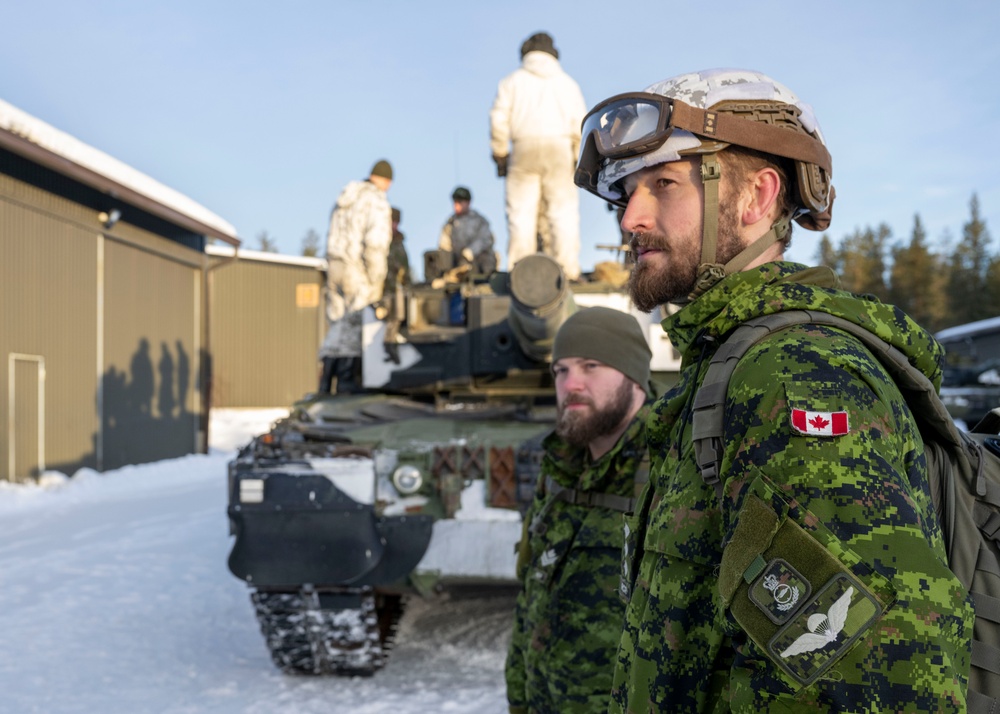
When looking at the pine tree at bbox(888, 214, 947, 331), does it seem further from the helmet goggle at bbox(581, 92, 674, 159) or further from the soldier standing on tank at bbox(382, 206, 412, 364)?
the helmet goggle at bbox(581, 92, 674, 159)

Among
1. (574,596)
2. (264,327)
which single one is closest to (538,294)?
(574,596)

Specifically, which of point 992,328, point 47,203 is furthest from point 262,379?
point 992,328

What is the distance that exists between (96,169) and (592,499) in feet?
46.3

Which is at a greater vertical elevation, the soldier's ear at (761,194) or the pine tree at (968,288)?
the pine tree at (968,288)

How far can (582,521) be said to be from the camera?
262 centimetres

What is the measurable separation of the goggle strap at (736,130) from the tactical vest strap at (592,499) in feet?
4.37

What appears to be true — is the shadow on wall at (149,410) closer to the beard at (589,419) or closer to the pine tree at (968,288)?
the beard at (589,419)

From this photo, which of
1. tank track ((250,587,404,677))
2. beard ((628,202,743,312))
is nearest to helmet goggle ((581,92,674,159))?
beard ((628,202,743,312))

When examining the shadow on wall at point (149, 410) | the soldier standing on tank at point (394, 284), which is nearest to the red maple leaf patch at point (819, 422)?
the soldier standing on tank at point (394, 284)

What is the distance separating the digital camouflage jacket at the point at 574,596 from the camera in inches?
95.3

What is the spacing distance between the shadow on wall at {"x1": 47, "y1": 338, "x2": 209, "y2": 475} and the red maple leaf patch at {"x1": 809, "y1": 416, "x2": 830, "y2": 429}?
48.6ft

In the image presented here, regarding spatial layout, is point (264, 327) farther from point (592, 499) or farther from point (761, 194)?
point (761, 194)

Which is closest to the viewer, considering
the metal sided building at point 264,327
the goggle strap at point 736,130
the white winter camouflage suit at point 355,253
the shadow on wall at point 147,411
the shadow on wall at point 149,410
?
the goggle strap at point 736,130

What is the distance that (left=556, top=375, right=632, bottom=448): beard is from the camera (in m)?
2.79
